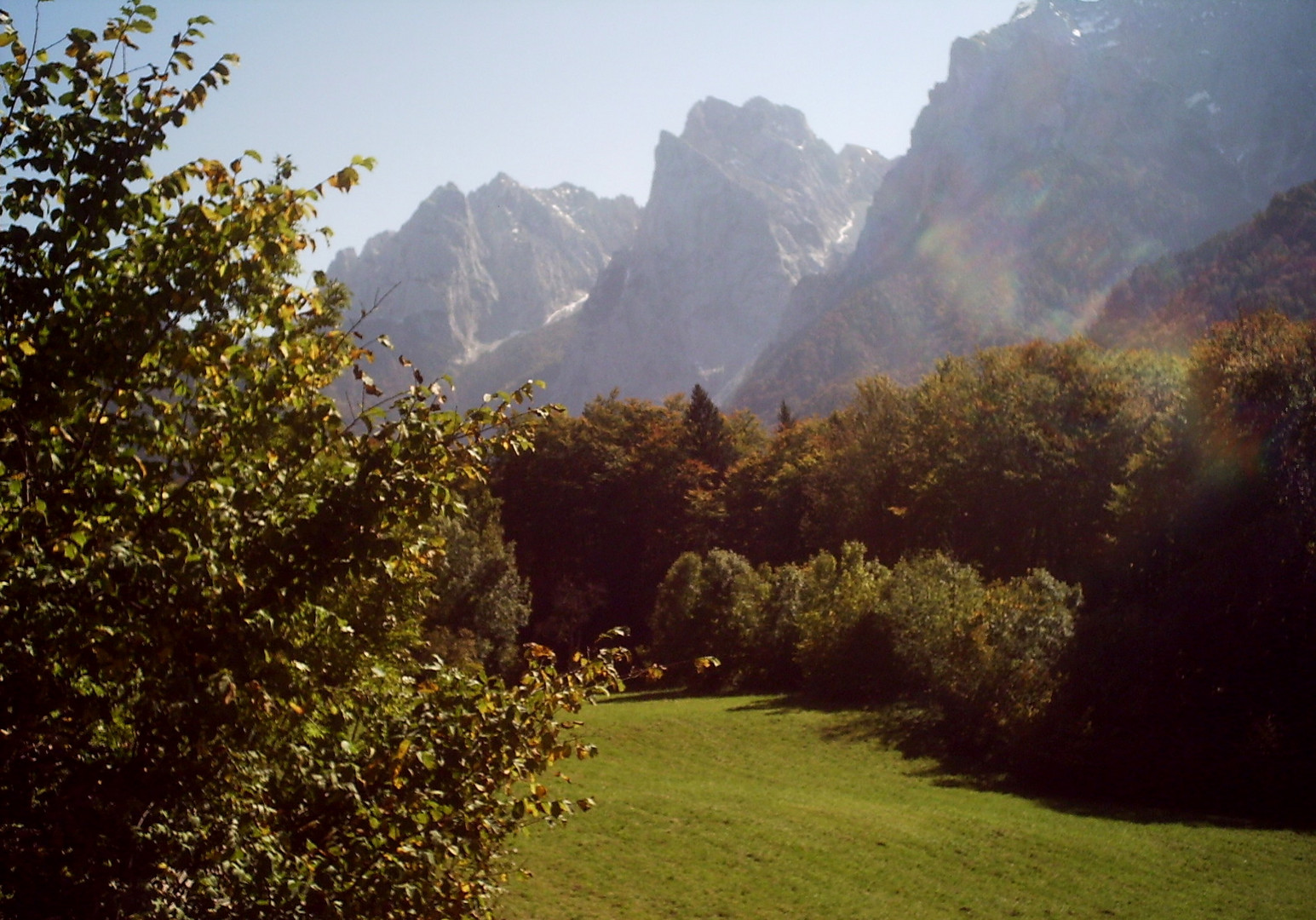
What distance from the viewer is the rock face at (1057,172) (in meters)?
123

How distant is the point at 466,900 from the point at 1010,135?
16573cm

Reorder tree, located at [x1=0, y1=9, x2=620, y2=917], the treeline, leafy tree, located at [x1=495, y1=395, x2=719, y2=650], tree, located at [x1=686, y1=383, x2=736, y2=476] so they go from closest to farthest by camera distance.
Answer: tree, located at [x1=0, y1=9, x2=620, y2=917]
the treeline
leafy tree, located at [x1=495, y1=395, x2=719, y2=650]
tree, located at [x1=686, y1=383, x2=736, y2=476]

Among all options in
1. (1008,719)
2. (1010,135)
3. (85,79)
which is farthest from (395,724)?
(1010,135)

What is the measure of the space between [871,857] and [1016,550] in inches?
1067

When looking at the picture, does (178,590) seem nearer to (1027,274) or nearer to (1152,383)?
(1152,383)

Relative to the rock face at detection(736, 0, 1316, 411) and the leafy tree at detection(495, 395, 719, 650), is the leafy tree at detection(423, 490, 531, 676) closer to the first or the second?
the leafy tree at detection(495, 395, 719, 650)

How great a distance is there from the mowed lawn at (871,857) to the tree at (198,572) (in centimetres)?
671

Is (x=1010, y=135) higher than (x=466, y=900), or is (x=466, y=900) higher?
(x=1010, y=135)

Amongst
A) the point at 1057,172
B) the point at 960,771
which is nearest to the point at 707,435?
the point at 960,771

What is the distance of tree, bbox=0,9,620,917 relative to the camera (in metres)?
4.29

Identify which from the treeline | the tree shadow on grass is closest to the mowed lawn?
the tree shadow on grass

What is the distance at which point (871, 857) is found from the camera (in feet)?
51.0

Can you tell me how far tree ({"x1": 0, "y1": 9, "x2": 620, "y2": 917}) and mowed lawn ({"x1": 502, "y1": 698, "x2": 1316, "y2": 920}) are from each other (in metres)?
6.71

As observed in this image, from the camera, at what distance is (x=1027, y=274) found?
392 ft
